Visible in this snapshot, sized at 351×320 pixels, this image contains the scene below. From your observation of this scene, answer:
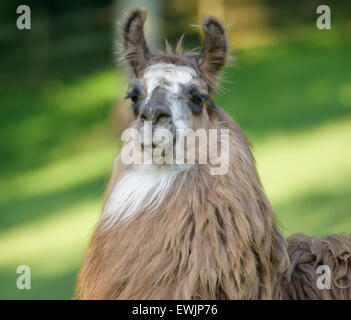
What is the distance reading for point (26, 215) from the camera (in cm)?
1346

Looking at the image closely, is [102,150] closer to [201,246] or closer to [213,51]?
[213,51]

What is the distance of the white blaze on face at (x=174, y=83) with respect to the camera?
19.3 ft

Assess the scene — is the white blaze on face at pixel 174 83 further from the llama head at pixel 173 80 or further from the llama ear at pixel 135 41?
the llama ear at pixel 135 41

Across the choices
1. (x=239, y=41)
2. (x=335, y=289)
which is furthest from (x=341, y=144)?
(x=335, y=289)

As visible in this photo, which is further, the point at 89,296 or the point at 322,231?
the point at 322,231

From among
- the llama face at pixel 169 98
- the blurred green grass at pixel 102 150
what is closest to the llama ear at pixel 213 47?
the llama face at pixel 169 98

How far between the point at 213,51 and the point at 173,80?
0.48 metres

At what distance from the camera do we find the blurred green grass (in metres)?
12.0

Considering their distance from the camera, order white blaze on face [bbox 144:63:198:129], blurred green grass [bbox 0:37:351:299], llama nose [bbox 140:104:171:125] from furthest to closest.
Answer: blurred green grass [bbox 0:37:351:299] → white blaze on face [bbox 144:63:198:129] → llama nose [bbox 140:104:171:125]

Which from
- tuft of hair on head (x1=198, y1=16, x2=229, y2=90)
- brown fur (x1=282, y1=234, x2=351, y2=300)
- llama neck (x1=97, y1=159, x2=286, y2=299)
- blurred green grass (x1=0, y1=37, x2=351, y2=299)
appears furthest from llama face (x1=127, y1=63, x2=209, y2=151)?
blurred green grass (x1=0, y1=37, x2=351, y2=299)

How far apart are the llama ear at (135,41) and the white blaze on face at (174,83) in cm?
27

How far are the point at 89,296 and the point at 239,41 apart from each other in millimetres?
15741

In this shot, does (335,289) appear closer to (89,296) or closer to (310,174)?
(89,296)

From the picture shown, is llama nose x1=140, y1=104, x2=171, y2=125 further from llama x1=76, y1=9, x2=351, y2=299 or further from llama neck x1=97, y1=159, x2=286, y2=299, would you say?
llama neck x1=97, y1=159, x2=286, y2=299
